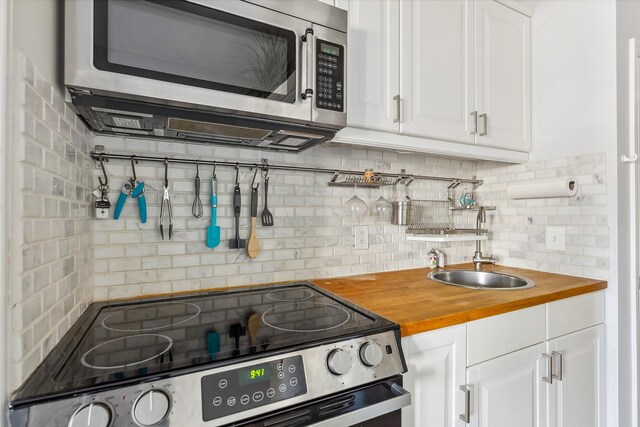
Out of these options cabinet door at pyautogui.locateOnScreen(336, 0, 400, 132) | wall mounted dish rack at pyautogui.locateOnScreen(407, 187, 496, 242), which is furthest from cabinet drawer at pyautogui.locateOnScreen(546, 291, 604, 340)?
cabinet door at pyautogui.locateOnScreen(336, 0, 400, 132)

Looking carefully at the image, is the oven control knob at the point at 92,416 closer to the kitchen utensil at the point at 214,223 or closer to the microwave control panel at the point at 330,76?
the kitchen utensil at the point at 214,223

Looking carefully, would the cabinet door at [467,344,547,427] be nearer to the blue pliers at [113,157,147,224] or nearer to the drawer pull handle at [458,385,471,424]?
the drawer pull handle at [458,385,471,424]

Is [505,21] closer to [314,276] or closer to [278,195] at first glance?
[278,195]

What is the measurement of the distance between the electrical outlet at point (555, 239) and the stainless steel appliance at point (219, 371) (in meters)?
1.27

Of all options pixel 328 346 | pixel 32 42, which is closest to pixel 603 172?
pixel 328 346

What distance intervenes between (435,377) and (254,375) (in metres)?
0.64

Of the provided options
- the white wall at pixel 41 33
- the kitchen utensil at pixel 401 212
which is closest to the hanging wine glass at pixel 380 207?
the kitchen utensil at pixel 401 212

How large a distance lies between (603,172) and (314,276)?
56.9 inches

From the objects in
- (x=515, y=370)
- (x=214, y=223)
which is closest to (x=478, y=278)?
(x=515, y=370)

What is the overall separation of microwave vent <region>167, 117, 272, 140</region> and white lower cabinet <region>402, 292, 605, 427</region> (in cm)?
85

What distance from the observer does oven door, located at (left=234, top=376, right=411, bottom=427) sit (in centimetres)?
76

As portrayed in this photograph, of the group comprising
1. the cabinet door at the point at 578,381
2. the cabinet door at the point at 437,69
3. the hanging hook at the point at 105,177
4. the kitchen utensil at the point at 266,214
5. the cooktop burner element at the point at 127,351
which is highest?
the cabinet door at the point at 437,69

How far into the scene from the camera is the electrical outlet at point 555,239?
1.70m

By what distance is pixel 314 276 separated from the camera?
156cm
